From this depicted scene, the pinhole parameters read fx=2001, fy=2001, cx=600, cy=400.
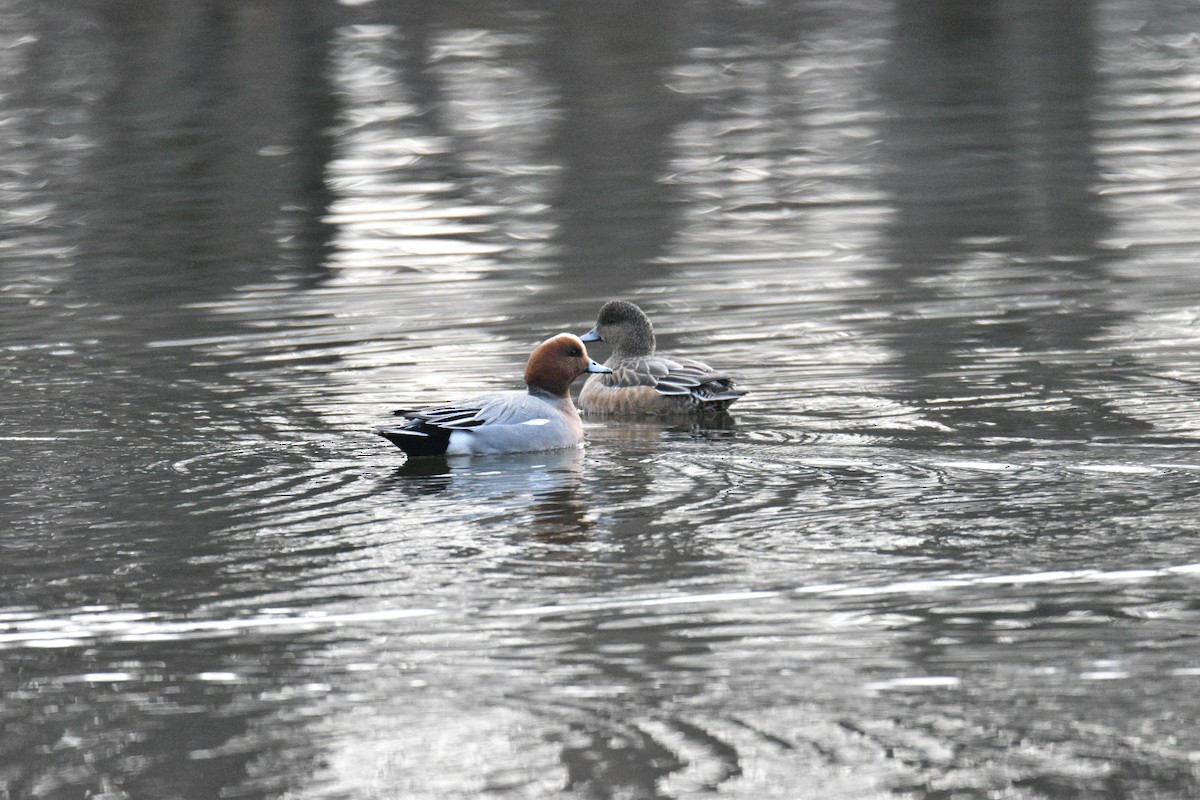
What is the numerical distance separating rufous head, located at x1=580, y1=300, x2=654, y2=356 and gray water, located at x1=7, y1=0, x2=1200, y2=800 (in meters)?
0.51

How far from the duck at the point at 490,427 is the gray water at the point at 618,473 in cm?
11

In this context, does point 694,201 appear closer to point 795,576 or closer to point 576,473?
point 576,473

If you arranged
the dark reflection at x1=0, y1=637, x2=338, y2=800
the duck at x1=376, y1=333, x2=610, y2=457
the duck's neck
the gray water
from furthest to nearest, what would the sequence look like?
the duck's neck, the duck at x1=376, y1=333, x2=610, y2=457, the gray water, the dark reflection at x1=0, y1=637, x2=338, y2=800

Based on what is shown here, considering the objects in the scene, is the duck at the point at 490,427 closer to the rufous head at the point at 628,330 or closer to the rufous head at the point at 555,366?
the rufous head at the point at 555,366

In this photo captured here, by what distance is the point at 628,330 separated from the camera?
12.2 metres

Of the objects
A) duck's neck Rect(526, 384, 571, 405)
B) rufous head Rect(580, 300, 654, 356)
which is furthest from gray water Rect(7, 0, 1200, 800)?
rufous head Rect(580, 300, 654, 356)

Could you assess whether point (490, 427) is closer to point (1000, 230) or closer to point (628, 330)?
point (628, 330)

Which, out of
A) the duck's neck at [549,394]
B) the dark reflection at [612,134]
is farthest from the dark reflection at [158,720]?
the dark reflection at [612,134]

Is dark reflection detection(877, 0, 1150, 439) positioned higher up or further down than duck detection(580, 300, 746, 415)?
further down

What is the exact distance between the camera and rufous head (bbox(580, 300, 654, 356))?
481 inches

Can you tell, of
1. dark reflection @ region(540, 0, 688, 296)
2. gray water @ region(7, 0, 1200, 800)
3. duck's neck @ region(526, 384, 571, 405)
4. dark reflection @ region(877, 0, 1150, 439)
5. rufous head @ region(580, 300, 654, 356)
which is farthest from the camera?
dark reflection @ region(540, 0, 688, 296)

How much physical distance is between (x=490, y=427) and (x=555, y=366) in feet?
2.46

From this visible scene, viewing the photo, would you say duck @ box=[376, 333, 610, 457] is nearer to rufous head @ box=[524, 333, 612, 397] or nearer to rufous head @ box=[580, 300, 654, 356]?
rufous head @ box=[524, 333, 612, 397]

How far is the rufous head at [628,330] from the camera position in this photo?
12.2m
